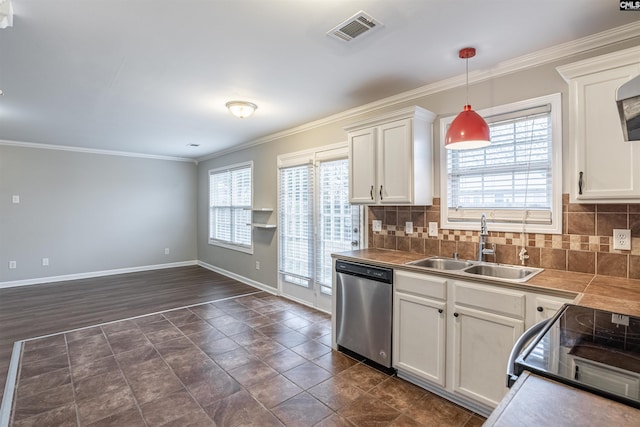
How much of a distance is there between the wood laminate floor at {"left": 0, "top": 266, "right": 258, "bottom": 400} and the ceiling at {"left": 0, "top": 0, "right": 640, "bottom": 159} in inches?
98.8

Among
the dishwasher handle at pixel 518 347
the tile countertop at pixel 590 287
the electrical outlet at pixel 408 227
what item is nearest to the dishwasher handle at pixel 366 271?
the tile countertop at pixel 590 287

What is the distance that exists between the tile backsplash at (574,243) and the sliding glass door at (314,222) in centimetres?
123

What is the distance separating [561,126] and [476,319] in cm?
151

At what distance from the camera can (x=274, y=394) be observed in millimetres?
2408

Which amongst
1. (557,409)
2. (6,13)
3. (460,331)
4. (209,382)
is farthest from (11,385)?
(557,409)

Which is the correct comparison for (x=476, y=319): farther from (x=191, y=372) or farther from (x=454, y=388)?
(x=191, y=372)

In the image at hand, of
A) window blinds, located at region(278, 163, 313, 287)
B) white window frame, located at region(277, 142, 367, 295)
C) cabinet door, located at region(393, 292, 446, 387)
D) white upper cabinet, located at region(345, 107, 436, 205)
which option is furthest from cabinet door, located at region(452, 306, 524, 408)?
window blinds, located at region(278, 163, 313, 287)

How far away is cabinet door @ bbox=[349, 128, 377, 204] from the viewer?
3.14 metres

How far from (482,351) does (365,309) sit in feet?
3.24

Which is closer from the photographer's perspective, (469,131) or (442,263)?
(469,131)

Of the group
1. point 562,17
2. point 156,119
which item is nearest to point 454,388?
point 562,17

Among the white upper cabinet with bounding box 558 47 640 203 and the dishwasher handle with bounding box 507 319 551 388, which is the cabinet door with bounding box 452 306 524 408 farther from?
the white upper cabinet with bounding box 558 47 640 203

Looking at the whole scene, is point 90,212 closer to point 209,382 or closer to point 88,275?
point 88,275

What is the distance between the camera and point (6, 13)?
1790mm
